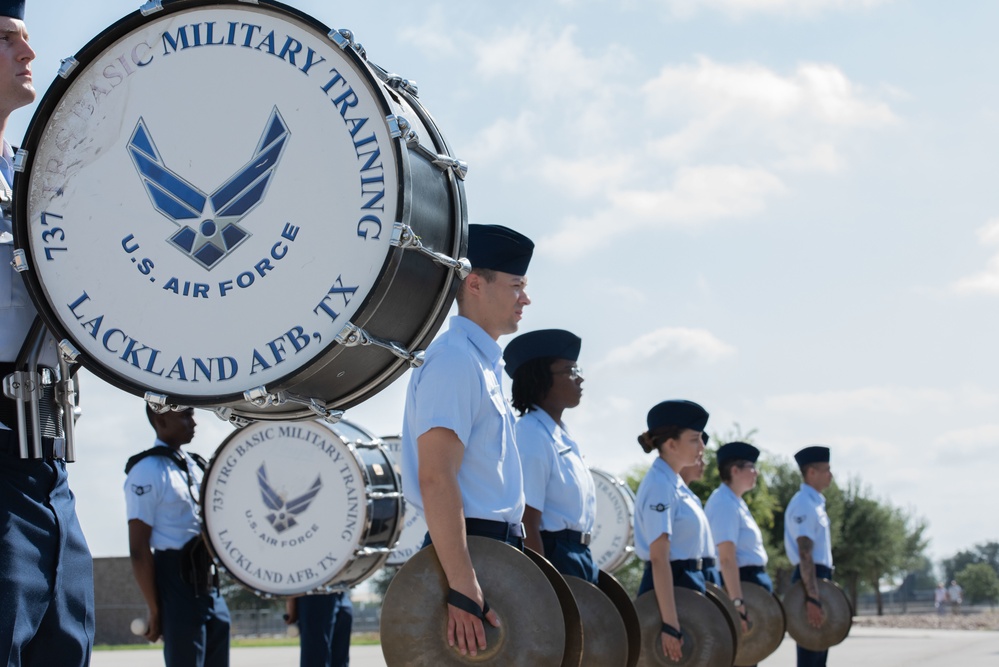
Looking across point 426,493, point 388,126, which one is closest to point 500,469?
point 426,493

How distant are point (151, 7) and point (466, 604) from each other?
70.2 inches

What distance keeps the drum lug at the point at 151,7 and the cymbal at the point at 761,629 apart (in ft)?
26.5

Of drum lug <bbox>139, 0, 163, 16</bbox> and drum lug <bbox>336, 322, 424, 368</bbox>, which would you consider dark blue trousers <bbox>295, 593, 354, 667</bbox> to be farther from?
drum lug <bbox>139, 0, 163, 16</bbox>

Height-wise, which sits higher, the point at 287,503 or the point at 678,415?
the point at 678,415

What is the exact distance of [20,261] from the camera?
2523 millimetres

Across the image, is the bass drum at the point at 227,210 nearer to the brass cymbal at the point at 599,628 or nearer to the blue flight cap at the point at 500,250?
the blue flight cap at the point at 500,250

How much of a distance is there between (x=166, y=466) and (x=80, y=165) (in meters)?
4.95

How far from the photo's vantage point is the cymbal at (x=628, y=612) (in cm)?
486

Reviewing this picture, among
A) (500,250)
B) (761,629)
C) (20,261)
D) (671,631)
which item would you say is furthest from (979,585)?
(20,261)

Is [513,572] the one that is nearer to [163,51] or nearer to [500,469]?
[500,469]

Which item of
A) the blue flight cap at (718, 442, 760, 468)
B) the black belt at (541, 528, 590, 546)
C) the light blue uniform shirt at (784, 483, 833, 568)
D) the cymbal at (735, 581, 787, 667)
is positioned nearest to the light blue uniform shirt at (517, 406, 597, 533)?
the black belt at (541, 528, 590, 546)

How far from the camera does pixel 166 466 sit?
7.29 m

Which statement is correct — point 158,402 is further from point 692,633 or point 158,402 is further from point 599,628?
point 692,633

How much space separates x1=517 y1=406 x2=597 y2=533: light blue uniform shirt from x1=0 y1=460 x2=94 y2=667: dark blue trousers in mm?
2616
